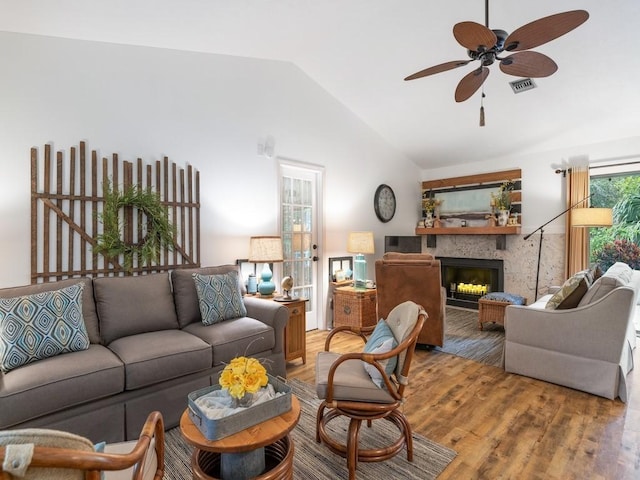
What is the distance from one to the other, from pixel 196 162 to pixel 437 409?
3.12 meters

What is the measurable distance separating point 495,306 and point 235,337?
3351 millimetres

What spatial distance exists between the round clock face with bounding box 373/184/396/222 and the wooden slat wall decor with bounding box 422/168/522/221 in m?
1.01

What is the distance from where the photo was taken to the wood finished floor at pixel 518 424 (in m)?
1.93

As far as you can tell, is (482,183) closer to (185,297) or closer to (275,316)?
(275,316)

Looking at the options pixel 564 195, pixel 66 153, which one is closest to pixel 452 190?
pixel 564 195

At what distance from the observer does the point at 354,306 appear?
444cm

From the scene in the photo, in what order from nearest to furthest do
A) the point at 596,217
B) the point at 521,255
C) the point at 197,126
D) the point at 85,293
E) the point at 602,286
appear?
the point at 85,293 < the point at 602,286 < the point at 197,126 < the point at 596,217 < the point at 521,255

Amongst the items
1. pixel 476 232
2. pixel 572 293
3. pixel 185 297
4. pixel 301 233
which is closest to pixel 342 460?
pixel 185 297

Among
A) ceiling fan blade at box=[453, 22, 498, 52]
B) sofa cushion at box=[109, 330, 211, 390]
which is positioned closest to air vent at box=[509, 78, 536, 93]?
ceiling fan blade at box=[453, 22, 498, 52]

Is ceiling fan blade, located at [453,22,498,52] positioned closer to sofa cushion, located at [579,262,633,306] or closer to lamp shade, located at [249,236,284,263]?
sofa cushion, located at [579,262,633,306]

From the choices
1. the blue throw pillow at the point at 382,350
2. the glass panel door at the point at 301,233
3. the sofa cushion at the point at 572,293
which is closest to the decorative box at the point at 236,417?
the blue throw pillow at the point at 382,350

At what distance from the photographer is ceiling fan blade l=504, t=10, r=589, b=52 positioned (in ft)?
5.67

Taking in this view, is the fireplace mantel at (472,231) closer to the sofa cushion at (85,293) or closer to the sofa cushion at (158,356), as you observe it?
the sofa cushion at (158,356)

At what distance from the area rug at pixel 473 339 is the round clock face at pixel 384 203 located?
189 centimetres
